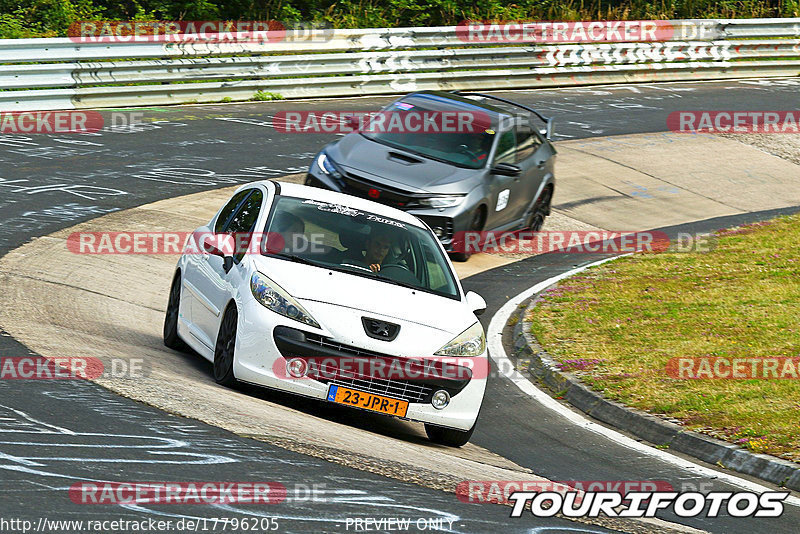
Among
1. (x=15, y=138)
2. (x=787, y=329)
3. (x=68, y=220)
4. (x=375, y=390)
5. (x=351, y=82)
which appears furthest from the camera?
(x=351, y=82)

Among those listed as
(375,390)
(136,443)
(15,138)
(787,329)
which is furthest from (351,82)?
(136,443)

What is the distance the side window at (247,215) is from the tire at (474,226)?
5437 mm

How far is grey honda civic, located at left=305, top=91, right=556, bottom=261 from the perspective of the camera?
571 inches

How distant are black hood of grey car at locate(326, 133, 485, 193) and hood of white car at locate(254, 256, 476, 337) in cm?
573

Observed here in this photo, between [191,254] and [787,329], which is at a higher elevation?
[191,254]

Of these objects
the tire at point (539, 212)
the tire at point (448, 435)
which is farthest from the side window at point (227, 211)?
the tire at point (539, 212)

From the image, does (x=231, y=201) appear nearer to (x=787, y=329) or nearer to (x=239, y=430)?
(x=239, y=430)

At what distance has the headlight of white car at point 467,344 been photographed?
8344 mm

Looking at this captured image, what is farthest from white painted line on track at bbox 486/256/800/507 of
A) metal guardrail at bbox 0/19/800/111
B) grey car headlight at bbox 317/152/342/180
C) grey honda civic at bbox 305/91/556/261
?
metal guardrail at bbox 0/19/800/111

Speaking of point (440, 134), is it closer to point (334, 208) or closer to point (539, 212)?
point (539, 212)

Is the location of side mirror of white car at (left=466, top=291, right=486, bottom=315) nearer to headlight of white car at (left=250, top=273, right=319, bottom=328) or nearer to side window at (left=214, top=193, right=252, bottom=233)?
headlight of white car at (left=250, top=273, right=319, bottom=328)

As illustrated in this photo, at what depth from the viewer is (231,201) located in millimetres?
10305

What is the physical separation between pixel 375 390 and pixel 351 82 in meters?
16.7

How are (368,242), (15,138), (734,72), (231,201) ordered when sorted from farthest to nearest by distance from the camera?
(734,72) < (15,138) < (231,201) < (368,242)
